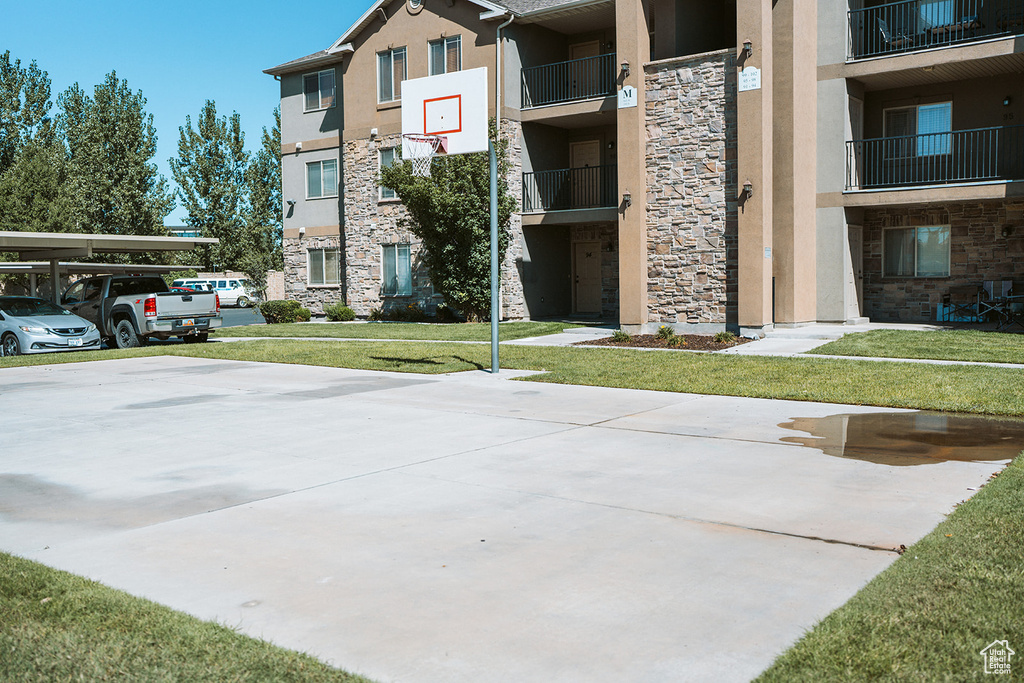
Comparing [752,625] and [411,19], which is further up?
[411,19]

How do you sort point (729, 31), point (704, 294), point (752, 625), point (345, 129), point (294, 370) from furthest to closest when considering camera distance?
1. point (345, 129)
2. point (729, 31)
3. point (704, 294)
4. point (294, 370)
5. point (752, 625)

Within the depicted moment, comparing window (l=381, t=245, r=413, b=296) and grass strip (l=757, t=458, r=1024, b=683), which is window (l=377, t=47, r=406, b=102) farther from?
grass strip (l=757, t=458, r=1024, b=683)

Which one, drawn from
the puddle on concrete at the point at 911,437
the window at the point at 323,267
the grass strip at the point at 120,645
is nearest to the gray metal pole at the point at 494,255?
the puddle on concrete at the point at 911,437

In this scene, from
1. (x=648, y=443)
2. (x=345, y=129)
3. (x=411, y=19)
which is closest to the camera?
(x=648, y=443)

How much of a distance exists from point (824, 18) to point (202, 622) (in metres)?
22.8

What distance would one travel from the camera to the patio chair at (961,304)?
21906 millimetres

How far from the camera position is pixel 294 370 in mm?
15195

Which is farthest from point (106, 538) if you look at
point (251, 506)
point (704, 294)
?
point (704, 294)

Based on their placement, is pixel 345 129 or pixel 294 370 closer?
pixel 294 370

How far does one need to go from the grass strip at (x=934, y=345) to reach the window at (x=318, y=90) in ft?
69.9

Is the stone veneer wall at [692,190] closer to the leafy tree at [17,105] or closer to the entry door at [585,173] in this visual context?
the entry door at [585,173]

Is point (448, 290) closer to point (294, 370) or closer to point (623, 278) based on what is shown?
point (623, 278)

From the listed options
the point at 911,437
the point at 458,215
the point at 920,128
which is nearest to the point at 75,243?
the point at 458,215

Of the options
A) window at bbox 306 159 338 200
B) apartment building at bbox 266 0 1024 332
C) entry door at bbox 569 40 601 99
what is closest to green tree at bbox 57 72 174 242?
window at bbox 306 159 338 200
